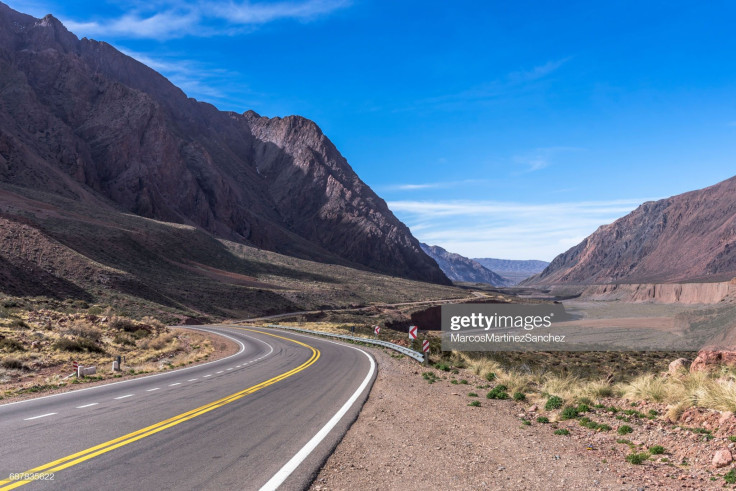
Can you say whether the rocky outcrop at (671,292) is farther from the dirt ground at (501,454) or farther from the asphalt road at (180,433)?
the asphalt road at (180,433)

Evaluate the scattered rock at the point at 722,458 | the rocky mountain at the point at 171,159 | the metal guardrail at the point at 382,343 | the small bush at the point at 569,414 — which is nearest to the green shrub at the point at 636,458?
the scattered rock at the point at 722,458

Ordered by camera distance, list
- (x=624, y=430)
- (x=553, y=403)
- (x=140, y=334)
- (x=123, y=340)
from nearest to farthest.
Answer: (x=624, y=430) → (x=553, y=403) → (x=123, y=340) → (x=140, y=334)

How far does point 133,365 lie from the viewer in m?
22.2

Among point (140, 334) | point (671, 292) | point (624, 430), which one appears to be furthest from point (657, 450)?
point (671, 292)

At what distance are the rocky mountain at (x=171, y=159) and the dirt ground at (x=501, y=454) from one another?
95.0m

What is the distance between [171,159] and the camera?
411 feet

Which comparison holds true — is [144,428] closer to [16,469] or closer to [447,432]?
[16,469]

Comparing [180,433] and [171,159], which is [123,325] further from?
[171,159]

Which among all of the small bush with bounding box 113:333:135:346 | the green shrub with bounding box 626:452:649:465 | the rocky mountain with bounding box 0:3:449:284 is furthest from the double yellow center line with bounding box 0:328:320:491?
the rocky mountain with bounding box 0:3:449:284

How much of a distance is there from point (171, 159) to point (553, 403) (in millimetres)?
128703

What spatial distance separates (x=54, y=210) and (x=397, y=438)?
80.2 m

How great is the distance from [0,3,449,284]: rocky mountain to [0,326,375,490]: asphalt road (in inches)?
Result: 3511

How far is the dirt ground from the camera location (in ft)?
21.0

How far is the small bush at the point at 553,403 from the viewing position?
1128cm
